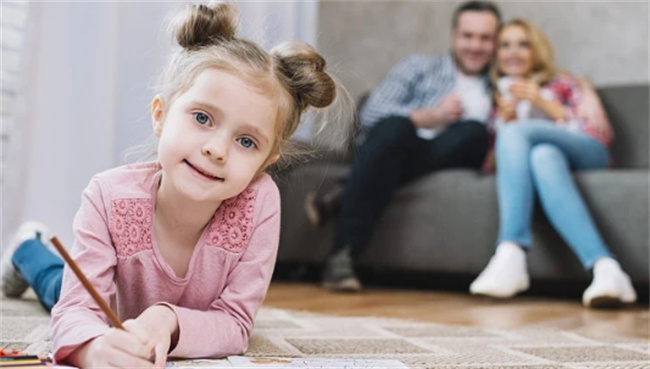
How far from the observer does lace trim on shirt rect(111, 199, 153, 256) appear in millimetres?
936

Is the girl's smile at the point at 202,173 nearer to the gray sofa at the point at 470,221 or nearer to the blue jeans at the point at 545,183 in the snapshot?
the gray sofa at the point at 470,221

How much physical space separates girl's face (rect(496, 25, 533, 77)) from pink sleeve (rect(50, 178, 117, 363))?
178 centimetres

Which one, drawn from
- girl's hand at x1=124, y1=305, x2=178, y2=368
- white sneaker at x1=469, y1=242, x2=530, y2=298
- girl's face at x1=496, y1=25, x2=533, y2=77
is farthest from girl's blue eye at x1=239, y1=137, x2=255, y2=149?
girl's face at x1=496, y1=25, x2=533, y2=77

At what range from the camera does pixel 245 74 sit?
0.92 meters

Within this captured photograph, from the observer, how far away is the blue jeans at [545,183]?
2.00 m

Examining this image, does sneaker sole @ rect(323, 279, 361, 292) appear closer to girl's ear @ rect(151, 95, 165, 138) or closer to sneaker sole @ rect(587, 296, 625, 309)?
sneaker sole @ rect(587, 296, 625, 309)

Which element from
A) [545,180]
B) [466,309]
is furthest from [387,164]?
[466,309]

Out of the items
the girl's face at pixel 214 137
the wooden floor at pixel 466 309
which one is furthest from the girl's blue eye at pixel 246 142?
the wooden floor at pixel 466 309

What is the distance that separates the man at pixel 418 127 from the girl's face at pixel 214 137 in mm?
1227

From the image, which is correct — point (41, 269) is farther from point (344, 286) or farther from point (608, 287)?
point (608, 287)

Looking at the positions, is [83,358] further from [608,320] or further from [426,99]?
[426,99]

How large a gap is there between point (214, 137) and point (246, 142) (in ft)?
0.16

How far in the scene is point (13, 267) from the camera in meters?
1.49

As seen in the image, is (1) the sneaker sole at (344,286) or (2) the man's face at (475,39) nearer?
(1) the sneaker sole at (344,286)
